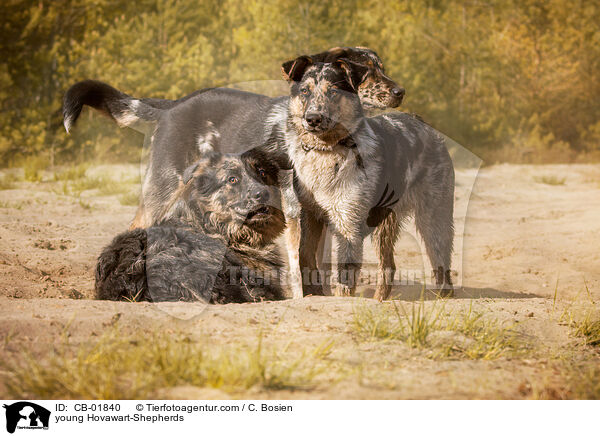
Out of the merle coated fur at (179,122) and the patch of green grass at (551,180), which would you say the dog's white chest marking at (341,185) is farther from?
the patch of green grass at (551,180)

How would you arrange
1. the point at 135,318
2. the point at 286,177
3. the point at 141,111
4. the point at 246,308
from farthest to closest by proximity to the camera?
the point at 141,111 < the point at 286,177 < the point at 246,308 < the point at 135,318

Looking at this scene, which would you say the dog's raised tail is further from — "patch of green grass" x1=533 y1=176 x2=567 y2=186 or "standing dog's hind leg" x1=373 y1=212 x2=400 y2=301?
"patch of green grass" x1=533 y1=176 x2=567 y2=186

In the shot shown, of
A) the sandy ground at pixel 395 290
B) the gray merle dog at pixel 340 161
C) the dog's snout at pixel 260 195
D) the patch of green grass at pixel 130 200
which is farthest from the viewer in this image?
the patch of green grass at pixel 130 200

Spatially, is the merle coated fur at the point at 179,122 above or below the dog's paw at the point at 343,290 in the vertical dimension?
above

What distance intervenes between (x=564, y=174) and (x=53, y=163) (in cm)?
1031

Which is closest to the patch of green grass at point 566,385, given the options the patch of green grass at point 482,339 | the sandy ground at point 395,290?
the sandy ground at point 395,290

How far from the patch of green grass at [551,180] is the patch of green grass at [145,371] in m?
9.75

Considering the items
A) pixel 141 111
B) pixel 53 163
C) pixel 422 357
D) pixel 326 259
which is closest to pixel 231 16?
pixel 53 163

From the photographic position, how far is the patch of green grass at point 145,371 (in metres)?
2.68

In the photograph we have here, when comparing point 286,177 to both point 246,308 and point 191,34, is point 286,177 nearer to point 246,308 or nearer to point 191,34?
point 246,308

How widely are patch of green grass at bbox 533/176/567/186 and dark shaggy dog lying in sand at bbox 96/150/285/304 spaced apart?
831 centimetres

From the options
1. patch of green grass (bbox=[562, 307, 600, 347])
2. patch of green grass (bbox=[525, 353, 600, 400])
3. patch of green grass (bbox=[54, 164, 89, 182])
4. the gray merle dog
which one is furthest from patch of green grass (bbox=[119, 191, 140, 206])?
patch of green grass (bbox=[525, 353, 600, 400])

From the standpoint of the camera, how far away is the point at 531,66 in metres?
14.7

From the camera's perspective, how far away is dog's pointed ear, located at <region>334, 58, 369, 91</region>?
4.37 meters
